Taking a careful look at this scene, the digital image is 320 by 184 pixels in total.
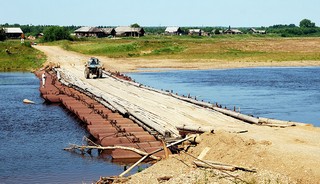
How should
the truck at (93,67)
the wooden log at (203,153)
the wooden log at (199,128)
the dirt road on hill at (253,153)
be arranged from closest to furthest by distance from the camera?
the dirt road on hill at (253,153) → the wooden log at (203,153) → the wooden log at (199,128) → the truck at (93,67)

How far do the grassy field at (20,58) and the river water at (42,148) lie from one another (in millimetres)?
33335

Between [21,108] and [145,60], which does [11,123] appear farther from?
[145,60]

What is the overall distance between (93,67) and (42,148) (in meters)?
25.2

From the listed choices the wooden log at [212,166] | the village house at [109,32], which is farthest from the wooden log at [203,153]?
the village house at [109,32]

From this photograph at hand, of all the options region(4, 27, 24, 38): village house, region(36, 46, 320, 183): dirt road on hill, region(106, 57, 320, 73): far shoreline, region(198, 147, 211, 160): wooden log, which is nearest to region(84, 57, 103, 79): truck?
region(106, 57, 320, 73): far shoreline

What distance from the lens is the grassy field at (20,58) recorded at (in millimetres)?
69150

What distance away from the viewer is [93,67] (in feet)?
153

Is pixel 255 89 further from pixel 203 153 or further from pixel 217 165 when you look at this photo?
pixel 217 165

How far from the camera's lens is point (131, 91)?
3747 cm

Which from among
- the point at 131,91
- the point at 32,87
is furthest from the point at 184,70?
the point at 131,91

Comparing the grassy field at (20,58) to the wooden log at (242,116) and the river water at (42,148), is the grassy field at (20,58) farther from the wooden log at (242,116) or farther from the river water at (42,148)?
the wooden log at (242,116)

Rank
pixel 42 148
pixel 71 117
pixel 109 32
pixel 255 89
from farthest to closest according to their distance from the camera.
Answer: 1. pixel 109 32
2. pixel 255 89
3. pixel 71 117
4. pixel 42 148

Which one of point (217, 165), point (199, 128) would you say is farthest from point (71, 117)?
point (217, 165)

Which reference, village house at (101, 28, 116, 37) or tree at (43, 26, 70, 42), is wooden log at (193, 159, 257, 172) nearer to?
tree at (43, 26, 70, 42)
